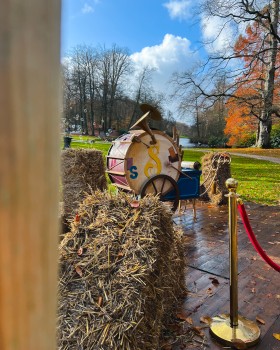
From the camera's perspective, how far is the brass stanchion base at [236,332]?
2320mm

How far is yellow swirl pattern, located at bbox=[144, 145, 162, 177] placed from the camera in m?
5.07

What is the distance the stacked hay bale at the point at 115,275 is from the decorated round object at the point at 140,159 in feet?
8.10

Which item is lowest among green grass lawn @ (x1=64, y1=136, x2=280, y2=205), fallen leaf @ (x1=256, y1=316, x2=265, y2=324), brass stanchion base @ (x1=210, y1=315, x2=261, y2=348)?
fallen leaf @ (x1=256, y1=316, x2=265, y2=324)

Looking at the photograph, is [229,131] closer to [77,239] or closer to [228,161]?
[228,161]

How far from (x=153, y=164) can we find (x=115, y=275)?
3335mm

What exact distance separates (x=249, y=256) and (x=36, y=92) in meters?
4.43

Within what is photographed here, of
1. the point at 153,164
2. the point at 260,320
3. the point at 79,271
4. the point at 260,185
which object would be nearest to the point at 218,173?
the point at 153,164

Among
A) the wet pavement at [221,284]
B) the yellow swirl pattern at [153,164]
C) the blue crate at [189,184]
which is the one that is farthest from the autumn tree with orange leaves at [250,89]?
the wet pavement at [221,284]

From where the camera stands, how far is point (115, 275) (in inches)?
76.9

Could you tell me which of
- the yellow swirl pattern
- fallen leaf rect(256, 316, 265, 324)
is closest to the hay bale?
the yellow swirl pattern

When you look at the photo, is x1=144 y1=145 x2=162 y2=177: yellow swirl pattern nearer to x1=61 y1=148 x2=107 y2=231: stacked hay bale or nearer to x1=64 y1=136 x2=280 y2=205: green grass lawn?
x1=61 y1=148 x2=107 y2=231: stacked hay bale

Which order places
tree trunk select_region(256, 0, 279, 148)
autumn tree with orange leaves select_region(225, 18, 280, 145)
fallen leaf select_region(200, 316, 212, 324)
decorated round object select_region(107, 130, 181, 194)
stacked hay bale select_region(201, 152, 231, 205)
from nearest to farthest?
fallen leaf select_region(200, 316, 212, 324) < decorated round object select_region(107, 130, 181, 194) < stacked hay bale select_region(201, 152, 231, 205) < tree trunk select_region(256, 0, 279, 148) < autumn tree with orange leaves select_region(225, 18, 280, 145)

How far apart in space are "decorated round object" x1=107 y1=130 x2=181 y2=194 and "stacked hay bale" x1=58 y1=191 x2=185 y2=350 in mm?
2470

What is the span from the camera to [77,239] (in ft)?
7.29
